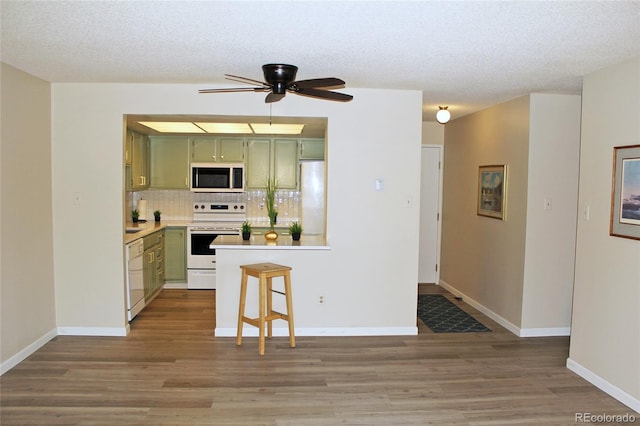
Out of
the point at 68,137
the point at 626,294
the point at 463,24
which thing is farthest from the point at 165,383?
the point at 626,294

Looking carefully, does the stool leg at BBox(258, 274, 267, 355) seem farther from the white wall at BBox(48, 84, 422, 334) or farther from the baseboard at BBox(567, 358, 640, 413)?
the baseboard at BBox(567, 358, 640, 413)

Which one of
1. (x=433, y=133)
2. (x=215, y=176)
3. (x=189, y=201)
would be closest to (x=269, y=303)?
(x=215, y=176)

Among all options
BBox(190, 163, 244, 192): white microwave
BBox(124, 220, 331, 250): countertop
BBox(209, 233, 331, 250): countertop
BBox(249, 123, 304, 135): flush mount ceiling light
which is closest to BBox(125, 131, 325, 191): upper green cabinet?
BBox(190, 163, 244, 192): white microwave

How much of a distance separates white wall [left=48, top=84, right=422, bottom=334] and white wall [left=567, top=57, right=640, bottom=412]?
146cm

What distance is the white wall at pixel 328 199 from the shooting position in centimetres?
436

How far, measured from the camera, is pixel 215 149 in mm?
6555

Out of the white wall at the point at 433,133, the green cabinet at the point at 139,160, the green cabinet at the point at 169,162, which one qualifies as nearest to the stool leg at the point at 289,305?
the green cabinet at the point at 139,160

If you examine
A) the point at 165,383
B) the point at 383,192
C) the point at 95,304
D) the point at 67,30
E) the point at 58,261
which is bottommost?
the point at 165,383

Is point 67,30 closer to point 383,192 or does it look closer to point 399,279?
point 383,192

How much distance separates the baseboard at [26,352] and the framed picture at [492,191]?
Result: 468cm

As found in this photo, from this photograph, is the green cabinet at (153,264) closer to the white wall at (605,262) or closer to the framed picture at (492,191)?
the framed picture at (492,191)

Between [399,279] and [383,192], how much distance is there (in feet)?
2.91

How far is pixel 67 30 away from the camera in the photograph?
277 cm

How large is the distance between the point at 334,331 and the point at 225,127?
2.68 metres
